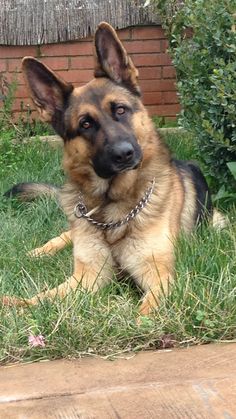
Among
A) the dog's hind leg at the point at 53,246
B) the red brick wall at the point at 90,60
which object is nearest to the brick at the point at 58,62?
the red brick wall at the point at 90,60

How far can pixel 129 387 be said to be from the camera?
2330mm

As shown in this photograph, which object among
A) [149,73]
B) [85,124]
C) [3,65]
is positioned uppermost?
[85,124]

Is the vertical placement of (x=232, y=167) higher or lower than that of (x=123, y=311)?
higher

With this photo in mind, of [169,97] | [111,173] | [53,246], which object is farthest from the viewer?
[169,97]

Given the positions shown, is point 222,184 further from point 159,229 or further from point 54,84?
point 54,84

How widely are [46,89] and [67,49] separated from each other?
317cm

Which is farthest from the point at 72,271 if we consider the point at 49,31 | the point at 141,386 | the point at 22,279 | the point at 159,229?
the point at 49,31

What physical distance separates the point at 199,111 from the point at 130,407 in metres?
2.57

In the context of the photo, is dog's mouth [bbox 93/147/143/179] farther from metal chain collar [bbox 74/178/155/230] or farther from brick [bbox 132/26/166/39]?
brick [bbox 132/26/166/39]

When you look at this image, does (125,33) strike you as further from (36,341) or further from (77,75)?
(36,341)

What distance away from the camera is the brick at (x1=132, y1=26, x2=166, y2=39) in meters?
6.48

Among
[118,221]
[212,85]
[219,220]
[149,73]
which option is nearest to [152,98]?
[149,73]

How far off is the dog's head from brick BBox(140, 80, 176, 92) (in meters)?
3.17

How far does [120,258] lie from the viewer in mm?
3324
